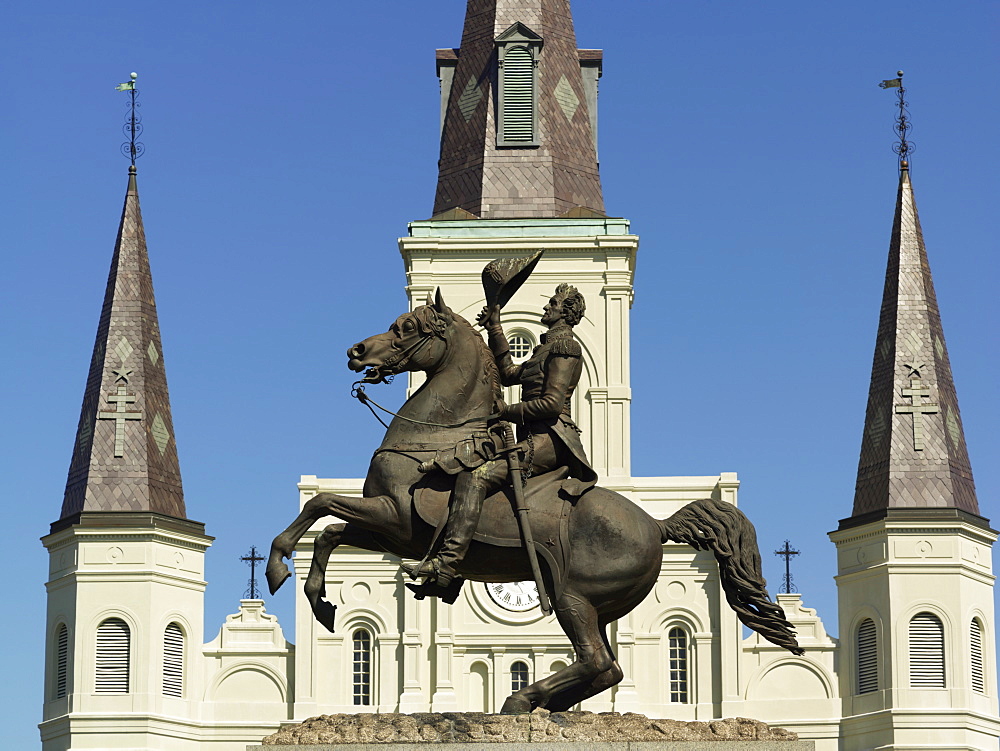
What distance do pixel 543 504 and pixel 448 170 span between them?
50.9 metres

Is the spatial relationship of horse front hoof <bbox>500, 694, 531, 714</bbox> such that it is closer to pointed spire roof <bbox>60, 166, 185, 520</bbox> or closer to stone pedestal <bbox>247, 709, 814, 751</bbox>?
stone pedestal <bbox>247, 709, 814, 751</bbox>

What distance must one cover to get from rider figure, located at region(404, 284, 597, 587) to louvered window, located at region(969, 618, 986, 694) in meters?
43.9

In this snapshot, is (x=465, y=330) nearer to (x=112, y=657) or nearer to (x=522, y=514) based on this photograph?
(x=522, y=514)

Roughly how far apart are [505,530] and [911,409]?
4598 centimetres

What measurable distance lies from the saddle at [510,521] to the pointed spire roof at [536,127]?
160 feet

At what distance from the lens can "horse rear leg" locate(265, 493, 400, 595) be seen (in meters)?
18.5

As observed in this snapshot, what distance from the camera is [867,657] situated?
62156mm

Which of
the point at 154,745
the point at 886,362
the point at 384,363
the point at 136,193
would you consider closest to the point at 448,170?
the point at 136,193

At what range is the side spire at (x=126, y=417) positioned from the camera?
206 feet

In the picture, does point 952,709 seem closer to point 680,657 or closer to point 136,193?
point 680,657

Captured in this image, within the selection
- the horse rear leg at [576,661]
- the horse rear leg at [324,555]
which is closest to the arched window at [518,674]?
the horse rear leg at [576,661]

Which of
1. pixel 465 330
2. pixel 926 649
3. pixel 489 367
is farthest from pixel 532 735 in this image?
pixel 926 649

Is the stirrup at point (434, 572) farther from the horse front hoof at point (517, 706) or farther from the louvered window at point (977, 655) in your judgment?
the louvered window at point (977, 655)

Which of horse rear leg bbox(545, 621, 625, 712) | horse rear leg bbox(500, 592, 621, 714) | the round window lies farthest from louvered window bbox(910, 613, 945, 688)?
horse rear leg bbox(500, 592, 621, 714)
